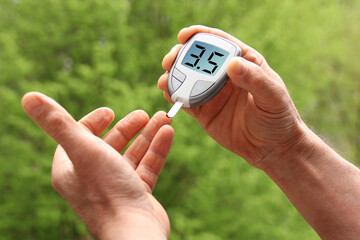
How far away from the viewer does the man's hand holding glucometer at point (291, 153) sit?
5.22 ft

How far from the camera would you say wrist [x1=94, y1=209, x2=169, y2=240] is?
1074mm

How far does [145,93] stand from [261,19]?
220 centimetres

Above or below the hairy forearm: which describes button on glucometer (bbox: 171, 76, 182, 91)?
above

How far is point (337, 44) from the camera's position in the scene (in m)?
8.18

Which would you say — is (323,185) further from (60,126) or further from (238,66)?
(60,126)

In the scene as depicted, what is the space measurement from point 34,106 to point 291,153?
112 centimetres

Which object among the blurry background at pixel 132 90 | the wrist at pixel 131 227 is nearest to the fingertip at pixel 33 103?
the wrist at pixel 131 227

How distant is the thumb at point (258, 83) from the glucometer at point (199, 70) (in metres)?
0.24

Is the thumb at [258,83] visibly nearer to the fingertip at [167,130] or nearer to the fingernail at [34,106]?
the fingertip at [167,130]

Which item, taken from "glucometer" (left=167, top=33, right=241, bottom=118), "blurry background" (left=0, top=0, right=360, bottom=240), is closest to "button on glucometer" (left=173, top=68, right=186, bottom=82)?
"glucometer" (left=167, top=33, right=241, bottom=118)

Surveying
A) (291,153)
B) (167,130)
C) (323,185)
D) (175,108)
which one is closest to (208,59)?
(175,108)

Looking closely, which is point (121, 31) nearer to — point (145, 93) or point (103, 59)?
point (103, 59)

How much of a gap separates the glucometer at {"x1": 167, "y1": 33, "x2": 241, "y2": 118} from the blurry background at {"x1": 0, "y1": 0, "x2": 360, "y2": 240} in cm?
221

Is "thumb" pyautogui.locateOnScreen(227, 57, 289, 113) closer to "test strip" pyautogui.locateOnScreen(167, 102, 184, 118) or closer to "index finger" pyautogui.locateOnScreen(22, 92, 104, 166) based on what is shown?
"test strip" pyautogui.locateOnScreen(167, 102, 184, 118)
